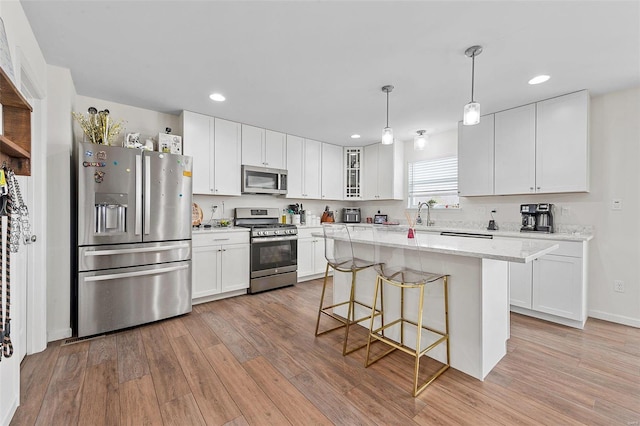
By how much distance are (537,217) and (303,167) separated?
3346mm

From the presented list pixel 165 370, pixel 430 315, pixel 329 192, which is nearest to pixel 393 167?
pixel 329 192

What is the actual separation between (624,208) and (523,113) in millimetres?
1419

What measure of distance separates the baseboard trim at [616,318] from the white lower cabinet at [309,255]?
11.1 ft

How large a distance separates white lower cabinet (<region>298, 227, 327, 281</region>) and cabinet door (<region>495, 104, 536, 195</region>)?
106 inches

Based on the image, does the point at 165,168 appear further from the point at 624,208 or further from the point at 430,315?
the point at 624,208

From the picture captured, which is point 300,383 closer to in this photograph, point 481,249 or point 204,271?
point 481,249

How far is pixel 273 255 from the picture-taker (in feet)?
13.0

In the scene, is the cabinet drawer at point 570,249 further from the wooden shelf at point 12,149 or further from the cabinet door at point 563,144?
the wooden shelf at point 12,149

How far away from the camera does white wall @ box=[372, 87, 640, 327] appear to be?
2773 mm

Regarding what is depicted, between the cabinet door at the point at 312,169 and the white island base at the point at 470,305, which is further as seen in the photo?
the cabinet door at the point at 312,169

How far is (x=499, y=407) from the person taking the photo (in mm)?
1615

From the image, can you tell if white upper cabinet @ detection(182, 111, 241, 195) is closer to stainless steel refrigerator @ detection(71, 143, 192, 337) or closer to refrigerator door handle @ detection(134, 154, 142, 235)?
stainless steel refrigerator @ detection(71, 143, 192, 337)

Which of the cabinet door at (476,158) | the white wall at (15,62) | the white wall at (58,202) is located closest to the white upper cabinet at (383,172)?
the cabinet door at (476,158)

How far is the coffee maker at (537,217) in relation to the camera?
3.16 metres
